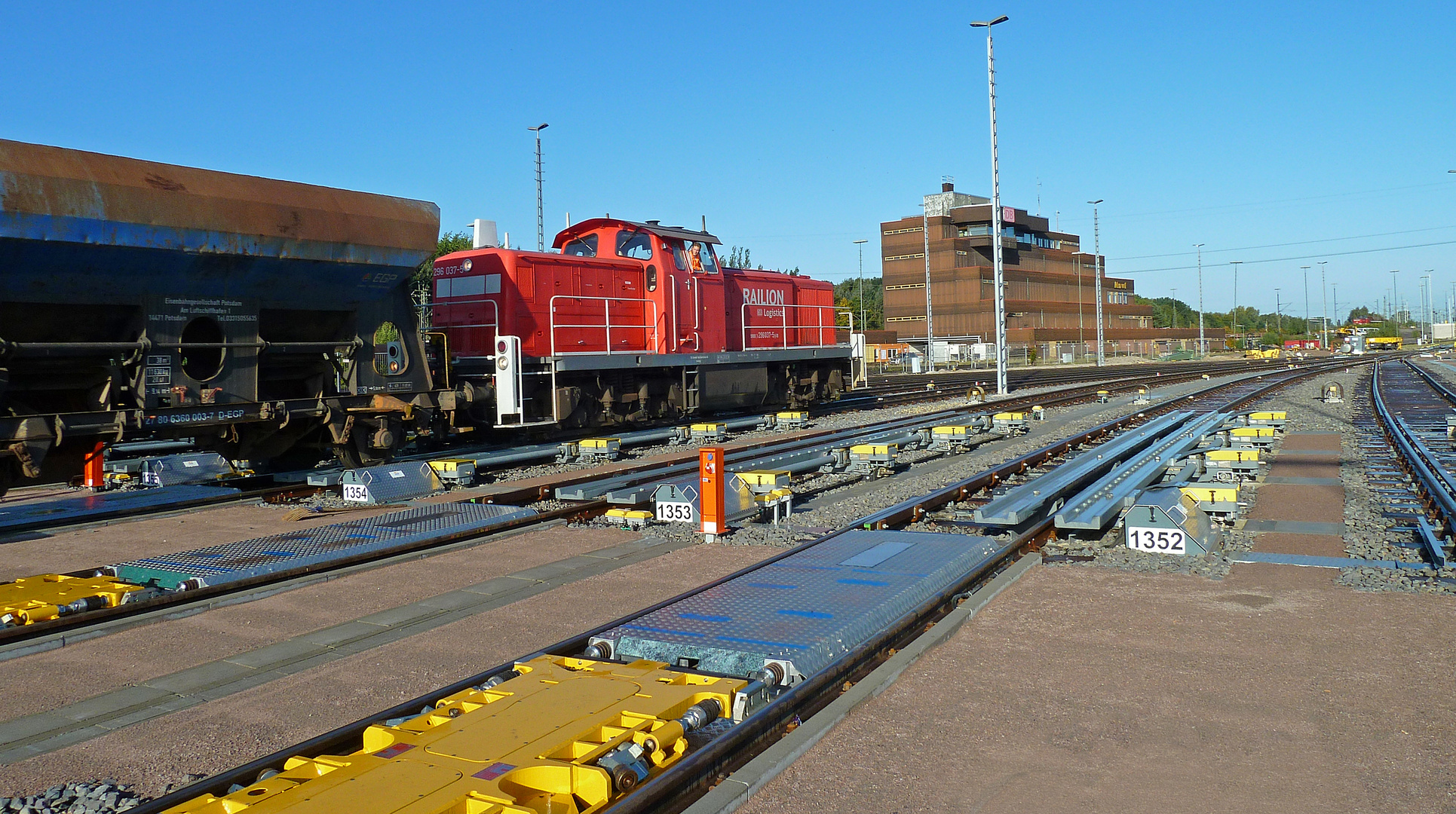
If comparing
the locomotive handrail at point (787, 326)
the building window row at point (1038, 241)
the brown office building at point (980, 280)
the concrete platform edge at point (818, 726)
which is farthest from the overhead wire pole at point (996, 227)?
the building window row at point (1038, 241)

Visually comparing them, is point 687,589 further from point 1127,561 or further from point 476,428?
point 476,428

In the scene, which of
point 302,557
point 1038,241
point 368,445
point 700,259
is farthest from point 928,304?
point 1038,241

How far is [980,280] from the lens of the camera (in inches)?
3216

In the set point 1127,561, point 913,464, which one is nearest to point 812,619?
point 1127,561

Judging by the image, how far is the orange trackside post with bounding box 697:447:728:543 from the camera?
8.45 m

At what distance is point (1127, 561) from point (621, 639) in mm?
4166

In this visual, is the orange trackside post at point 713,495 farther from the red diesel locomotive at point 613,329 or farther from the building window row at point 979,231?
the building window row at point 979,231

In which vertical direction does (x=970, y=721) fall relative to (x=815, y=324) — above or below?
below

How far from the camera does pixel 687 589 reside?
21.7ft

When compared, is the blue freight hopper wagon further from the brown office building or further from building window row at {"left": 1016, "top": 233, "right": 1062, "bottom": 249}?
building window row at {"left": 1016, "top": 233, "right": 1062, "bottom": 249}

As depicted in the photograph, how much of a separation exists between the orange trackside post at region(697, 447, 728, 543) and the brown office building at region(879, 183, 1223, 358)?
70306mm

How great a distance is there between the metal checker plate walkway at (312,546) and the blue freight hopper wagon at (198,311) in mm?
2311

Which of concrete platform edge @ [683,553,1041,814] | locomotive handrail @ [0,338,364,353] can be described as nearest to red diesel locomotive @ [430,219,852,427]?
locomotive handrail @ [0,338,364,353]

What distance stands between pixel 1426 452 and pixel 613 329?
11973 millimetres
